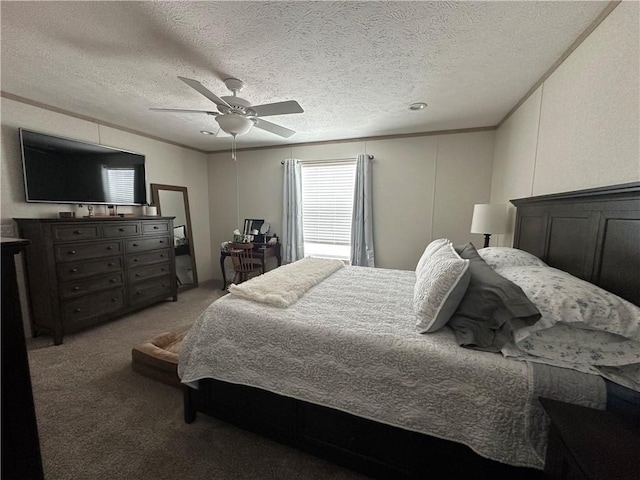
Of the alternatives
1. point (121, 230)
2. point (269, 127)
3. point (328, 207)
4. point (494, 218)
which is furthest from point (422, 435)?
point (121, 230)

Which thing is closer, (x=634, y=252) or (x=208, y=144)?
(x=634, y=252)

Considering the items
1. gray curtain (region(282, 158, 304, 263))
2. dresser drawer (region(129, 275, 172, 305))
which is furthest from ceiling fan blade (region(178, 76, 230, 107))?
dresser drawer (region(129, 275, 172, 305))

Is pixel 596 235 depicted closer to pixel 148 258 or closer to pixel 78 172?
pixel 148 258

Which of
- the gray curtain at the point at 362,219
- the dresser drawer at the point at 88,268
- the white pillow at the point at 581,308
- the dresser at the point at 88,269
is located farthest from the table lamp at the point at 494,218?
the dresser drawer at the point at 88,268

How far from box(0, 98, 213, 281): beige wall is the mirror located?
5.6 inches

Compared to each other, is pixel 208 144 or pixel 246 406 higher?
pixel 208 144

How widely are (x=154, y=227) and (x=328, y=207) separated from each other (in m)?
2.55

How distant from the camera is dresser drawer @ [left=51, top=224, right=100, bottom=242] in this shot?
2445 mm

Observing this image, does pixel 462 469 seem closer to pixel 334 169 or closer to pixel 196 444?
pixel 196 444

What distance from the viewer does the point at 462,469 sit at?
1096 millimetres

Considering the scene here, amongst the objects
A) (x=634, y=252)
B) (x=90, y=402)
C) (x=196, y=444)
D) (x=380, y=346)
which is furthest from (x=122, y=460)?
(x=634, y=252)

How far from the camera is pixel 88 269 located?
2.71 meters

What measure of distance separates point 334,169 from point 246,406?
3.37 meters

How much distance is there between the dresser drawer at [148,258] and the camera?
3156 mm
